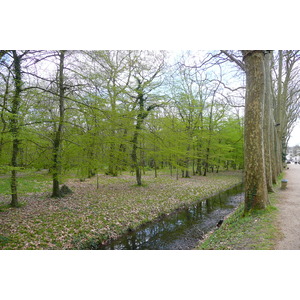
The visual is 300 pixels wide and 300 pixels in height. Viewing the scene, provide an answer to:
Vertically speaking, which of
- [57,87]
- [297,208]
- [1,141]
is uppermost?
[57,87]

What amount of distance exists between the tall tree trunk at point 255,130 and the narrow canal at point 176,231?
93.1 inches

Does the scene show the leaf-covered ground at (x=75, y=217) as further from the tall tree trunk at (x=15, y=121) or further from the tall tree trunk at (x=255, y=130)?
the tall tree trunk at (x=255, y=130)

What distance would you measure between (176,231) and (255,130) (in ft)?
14.5

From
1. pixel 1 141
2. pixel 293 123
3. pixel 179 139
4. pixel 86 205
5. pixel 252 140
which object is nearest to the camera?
pixel 252 140

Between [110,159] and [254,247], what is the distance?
558cm

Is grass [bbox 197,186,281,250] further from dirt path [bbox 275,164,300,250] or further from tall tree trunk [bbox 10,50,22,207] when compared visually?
tall tree trunk [bbox 10,50,22,207]

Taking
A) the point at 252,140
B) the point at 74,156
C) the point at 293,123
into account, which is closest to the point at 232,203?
the point at 252,140

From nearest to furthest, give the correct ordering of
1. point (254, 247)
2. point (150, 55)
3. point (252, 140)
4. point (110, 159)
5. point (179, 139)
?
point (254, 247), point (252, 140), point (110, 159), point (179, 139), point (150, 55)

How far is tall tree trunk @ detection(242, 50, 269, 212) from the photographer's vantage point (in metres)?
5.58

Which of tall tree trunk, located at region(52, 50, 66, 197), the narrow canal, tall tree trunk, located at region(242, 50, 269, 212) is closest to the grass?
tall tree trunk, located at region(242, 50, 269, 212)

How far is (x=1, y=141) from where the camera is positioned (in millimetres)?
6004

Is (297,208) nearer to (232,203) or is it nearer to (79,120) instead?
(232,203)

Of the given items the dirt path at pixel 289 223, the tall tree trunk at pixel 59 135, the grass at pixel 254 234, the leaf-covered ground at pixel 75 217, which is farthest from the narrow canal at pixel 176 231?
the tall tree trunk at pixel 59 135

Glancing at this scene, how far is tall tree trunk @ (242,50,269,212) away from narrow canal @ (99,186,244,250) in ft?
7.76
